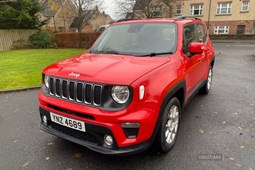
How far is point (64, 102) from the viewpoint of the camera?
2.61m

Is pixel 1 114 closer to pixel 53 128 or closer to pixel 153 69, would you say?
pixel 53 128

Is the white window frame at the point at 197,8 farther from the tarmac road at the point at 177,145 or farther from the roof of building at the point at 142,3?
the tarmac road at the point at 177,145

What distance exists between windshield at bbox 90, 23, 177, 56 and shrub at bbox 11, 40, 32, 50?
1822cm

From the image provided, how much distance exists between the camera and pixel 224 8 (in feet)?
101

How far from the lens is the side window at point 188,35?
3.48 meters

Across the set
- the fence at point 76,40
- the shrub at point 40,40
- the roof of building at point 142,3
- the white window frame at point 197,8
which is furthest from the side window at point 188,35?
the white window frame at point 197,8

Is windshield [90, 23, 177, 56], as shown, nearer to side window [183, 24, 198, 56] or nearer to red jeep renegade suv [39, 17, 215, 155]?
red jeep renegade suv [39, 17, 215, 155]

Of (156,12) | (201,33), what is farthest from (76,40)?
(201,33)

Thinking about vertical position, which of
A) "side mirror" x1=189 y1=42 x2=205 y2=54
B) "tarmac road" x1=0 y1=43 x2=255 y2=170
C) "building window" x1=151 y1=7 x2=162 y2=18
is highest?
"building window" x1=151 y1=7 x2=162 y2=18

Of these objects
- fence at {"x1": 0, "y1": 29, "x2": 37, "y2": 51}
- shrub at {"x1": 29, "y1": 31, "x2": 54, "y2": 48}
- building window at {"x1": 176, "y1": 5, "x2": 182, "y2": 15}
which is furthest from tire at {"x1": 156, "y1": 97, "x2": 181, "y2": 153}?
building window at {"x1": 176, "y1": 5, "x2": 182, "y2": 15}

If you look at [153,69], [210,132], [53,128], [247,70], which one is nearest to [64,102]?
[53,128]

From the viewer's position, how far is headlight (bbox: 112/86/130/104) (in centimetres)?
230

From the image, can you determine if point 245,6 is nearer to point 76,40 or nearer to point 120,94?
point 76,40

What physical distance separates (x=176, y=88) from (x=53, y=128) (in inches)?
71.1
